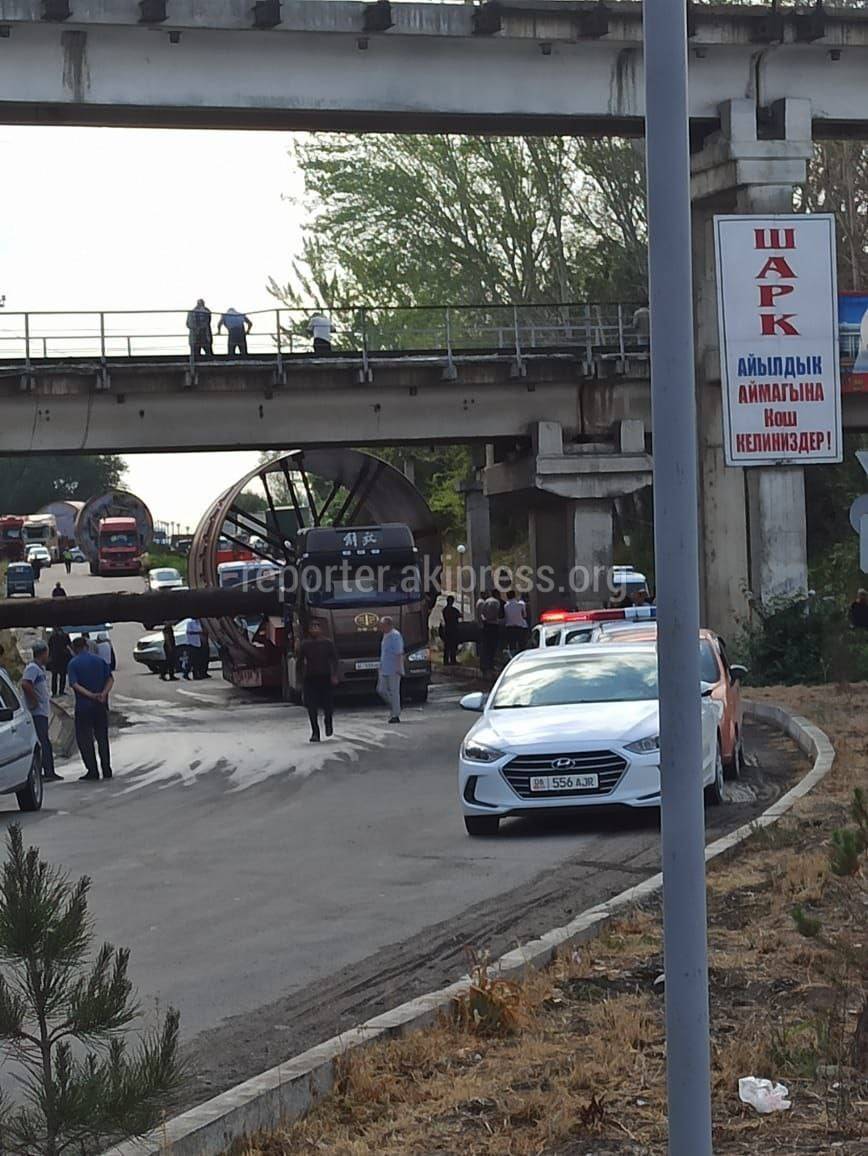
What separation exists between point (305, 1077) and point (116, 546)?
8429 cm

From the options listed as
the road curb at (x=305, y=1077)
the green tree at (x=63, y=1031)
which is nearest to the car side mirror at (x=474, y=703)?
the road curb at (x=305, y=1077)

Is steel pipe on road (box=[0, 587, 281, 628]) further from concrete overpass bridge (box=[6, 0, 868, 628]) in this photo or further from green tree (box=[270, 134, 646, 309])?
green tree (box=[270, 134, 646, 309])

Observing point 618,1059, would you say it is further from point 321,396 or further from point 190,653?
point 190,653

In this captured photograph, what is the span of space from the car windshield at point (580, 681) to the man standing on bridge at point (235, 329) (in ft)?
77.9

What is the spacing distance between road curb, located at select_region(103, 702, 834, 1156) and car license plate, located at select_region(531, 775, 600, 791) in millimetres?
4013

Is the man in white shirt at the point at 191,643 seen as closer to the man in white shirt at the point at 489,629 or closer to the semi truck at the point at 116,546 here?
the man in white shirt at the point at 489,629

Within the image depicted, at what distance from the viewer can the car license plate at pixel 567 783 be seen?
610 inches

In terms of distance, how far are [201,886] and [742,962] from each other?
5380 mm

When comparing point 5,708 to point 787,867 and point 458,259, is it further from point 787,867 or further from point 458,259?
point 458,259

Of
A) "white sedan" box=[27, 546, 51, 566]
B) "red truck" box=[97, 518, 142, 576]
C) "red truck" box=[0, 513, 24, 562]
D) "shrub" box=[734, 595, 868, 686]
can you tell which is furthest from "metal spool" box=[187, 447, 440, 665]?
"red truck" box=[0, 513, 24, 562]

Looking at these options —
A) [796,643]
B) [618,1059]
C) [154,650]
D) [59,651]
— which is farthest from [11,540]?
[618,1059]

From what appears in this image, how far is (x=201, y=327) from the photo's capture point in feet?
131

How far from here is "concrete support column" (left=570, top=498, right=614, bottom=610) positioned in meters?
41.8

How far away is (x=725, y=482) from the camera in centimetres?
3891
